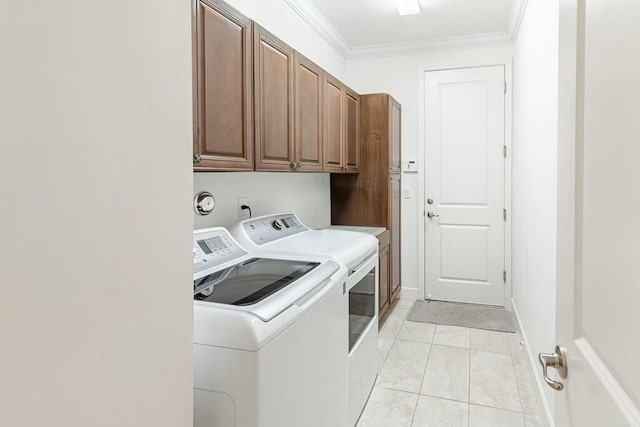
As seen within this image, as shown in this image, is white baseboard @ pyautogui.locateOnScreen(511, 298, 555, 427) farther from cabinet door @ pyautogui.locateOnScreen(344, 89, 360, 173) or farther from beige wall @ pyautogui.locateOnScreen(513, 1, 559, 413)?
cabinet door @ pyautogui.locateOnScreen(344, 89, 360, 173)

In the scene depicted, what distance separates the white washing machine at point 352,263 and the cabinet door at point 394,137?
1.30m

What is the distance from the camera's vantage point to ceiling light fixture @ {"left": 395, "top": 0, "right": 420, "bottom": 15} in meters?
3.13

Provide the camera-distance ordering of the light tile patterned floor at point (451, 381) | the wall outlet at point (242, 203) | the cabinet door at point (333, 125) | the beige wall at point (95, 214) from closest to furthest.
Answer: the beige wall at point (95, 214), the light tile patterned floor at point (451, 381), the wall outlet at point (242, 203), the cabinet door at point (333, 125)

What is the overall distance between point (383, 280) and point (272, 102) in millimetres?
2011

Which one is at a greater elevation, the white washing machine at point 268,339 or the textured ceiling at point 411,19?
the textured ceiling at point 411,19

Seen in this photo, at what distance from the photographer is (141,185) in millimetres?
699

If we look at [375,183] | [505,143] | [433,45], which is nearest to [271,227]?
[375,183]

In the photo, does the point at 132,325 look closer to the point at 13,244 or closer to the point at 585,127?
the point at 13,244

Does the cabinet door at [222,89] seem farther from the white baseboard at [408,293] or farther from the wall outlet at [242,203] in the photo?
the white baseboard at [408,293]

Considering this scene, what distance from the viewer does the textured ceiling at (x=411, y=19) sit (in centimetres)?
324

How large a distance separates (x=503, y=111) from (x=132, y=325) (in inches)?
156

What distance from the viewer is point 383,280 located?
358 centimetres

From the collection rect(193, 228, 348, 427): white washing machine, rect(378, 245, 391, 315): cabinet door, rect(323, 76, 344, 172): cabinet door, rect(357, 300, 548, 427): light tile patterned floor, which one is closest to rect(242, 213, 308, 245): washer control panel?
rect(193, 228, 348, 427): white washing machine

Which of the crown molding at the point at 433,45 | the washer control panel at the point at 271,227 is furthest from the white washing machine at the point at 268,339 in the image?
the crown molding at the point at 433,45
